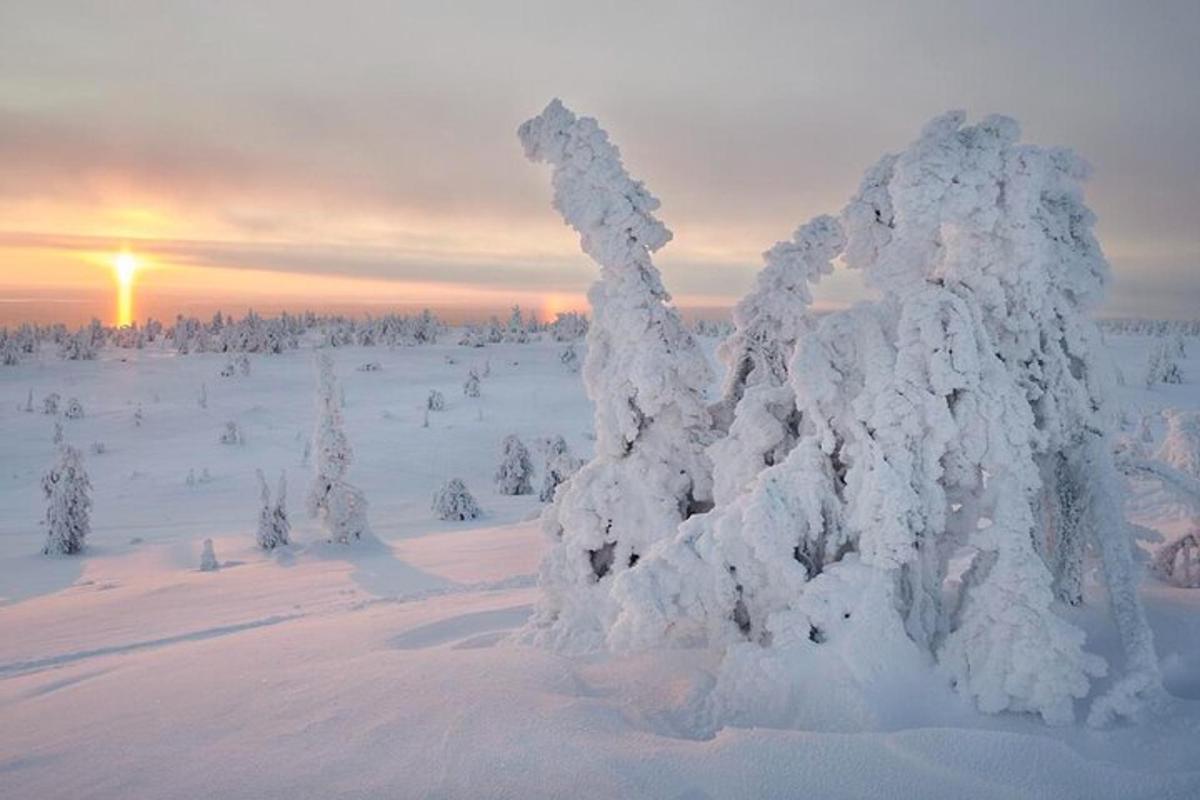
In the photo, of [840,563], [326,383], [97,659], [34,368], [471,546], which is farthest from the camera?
[34,368]

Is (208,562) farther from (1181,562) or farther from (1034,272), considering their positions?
(1181,562)

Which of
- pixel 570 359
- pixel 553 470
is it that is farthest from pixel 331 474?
pixel 570 359

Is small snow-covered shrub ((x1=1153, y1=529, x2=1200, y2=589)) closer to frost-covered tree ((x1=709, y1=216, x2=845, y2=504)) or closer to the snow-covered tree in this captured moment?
frost-covered tree ((x1=709, y1=216, x2=845, y2=504))

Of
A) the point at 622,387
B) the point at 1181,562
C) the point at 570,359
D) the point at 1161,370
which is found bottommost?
the point at 1181,562

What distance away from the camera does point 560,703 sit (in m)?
5.85

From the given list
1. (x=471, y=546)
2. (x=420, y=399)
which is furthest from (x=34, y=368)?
(x=471, y=546)

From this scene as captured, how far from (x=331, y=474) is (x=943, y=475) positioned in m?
22.6

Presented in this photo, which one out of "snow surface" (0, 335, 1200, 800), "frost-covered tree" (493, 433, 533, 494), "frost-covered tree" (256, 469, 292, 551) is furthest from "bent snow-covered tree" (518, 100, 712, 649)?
"frost-covered tree" (493, 433, 533, 494)

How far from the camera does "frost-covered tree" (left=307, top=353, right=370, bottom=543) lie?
2438 cm

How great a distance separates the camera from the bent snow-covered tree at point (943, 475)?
5.66m

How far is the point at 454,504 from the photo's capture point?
3005 centimetres

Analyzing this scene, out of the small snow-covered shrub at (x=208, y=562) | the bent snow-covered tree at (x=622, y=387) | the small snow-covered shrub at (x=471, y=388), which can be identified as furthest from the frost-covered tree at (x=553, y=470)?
the small snow-covered shrub at (x=471, y=388)

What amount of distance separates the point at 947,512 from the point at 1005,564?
76cm

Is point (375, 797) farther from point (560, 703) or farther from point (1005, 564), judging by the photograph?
point (1005, 564)
